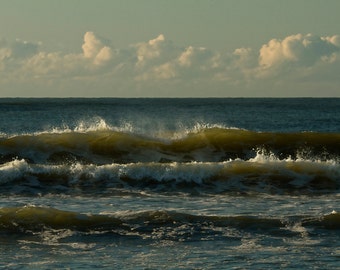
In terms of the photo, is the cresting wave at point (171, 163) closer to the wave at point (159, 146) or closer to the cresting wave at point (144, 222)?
the wave at point (159, 146)

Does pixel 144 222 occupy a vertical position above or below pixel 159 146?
below

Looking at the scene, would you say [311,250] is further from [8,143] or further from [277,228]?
[8,143]

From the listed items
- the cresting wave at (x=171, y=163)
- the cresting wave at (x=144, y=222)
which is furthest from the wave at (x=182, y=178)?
the cresting wave at (x=144, y=222)

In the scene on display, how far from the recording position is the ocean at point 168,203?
15359 mm

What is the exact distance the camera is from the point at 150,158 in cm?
3241

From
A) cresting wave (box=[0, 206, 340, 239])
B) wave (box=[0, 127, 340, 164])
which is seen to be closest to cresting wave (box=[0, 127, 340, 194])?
wave (box=[0, 127, 340, 164])

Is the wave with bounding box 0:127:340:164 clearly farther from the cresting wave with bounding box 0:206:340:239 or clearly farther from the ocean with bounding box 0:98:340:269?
the cresting wave with bounding box 0:206:340:239

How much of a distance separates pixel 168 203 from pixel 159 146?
12.2m

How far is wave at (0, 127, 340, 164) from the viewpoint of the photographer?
3259 centimetres

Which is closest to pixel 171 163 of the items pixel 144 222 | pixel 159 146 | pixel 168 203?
pixel 168 203

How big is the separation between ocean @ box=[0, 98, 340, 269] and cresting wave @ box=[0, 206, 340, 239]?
0.07 ft

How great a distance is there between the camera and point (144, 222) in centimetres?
1809

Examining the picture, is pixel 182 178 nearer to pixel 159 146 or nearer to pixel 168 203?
pixel 168 203

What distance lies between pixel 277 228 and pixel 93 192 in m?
8.14
